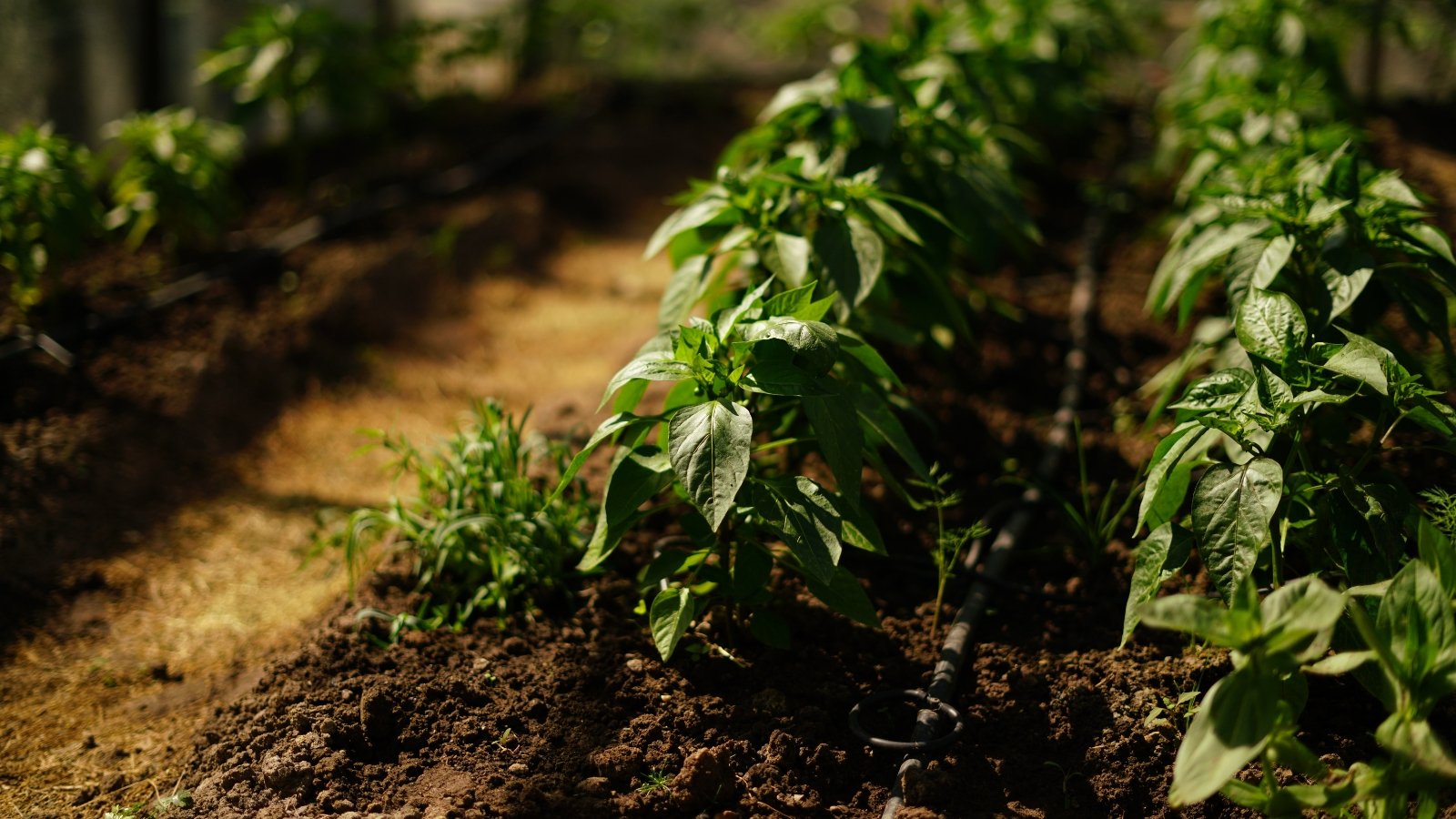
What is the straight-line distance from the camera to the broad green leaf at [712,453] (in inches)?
71.7

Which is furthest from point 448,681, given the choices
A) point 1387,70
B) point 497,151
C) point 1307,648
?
point 1387,70

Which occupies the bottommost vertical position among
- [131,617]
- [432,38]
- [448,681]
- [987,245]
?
[448,681]

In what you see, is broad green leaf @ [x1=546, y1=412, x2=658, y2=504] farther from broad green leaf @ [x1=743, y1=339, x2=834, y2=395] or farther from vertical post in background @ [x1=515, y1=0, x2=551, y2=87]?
vertical post in background @ [x1=515, y1=0, x2=551, y2=87]

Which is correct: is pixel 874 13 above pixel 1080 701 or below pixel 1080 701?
above

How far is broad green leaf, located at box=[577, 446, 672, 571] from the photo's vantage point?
2.05 m

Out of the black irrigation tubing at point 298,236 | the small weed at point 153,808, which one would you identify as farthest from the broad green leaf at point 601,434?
the black irrigation tubing at point 298,236

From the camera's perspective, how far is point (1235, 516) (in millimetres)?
1753

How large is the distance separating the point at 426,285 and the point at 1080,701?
133 inches

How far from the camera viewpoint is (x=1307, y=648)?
156 cm

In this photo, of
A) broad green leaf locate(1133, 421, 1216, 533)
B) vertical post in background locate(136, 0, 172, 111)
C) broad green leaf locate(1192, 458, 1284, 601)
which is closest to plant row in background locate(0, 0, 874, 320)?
vertical post in background locate(136, 0, 172, 111)

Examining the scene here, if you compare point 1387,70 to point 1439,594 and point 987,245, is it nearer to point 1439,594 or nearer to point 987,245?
point 987,245

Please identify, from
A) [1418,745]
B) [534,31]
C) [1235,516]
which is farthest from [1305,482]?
[534,31]

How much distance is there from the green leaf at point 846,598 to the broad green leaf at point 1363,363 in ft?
2.97

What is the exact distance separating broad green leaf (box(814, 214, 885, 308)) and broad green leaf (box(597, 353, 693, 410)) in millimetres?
490
